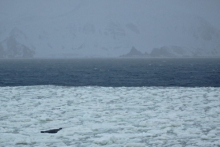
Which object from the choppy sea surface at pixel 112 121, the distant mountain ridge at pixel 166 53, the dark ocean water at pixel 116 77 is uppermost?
the distant mountain ridge at pixel 166 53

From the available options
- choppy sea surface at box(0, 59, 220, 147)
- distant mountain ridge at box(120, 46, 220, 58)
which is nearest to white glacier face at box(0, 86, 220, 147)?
choppy sea surface at box(0, 59, 220, 147)

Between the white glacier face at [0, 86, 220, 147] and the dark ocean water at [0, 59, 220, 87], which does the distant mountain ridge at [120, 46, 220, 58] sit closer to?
the dark ocean water at [0, 59, 220, 87]

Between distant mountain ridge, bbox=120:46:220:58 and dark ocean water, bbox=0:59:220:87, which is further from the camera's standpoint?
distant mountain ridge, bbox=120:46:220:58

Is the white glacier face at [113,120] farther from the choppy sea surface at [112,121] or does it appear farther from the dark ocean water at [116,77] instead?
the dark ocean water at [116,77]

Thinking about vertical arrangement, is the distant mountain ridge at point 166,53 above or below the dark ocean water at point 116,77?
above

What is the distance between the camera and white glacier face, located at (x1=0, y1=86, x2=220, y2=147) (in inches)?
332

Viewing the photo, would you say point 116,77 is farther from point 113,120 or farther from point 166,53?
point 166,53

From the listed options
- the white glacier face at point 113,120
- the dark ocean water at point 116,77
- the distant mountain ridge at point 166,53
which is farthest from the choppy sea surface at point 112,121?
the distant mountain ridge at point 166,53

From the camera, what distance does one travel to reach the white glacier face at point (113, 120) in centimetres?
845

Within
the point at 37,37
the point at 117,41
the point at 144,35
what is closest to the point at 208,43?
the point at 144,35

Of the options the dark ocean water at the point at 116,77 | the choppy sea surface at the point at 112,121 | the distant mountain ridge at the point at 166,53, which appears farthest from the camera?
the distant mountain ridge at the point at 166,53

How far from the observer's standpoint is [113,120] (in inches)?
429

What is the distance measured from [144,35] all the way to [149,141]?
192452mm

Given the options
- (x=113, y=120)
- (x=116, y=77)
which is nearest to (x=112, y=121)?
(x=113, y=120)
